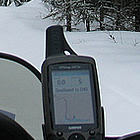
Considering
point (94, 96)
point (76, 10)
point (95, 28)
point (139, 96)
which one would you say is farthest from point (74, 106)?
point (95, 28)

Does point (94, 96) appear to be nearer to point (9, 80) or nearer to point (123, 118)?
point (9, 80)

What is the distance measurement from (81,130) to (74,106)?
87 mm

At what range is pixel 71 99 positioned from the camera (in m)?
1.21

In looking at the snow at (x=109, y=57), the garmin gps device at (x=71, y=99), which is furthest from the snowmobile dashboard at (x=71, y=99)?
the snow at (x=109, y=57)

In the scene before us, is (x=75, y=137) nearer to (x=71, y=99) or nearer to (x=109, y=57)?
(x=71, y=99)

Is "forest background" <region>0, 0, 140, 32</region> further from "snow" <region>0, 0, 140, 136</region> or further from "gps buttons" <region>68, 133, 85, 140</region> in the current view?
"gps buttons" <region>68, 133, 85, 140</region>

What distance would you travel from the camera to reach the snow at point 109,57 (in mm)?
3359

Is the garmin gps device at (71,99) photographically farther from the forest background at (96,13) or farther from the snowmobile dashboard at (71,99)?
the forest background at (96,13)

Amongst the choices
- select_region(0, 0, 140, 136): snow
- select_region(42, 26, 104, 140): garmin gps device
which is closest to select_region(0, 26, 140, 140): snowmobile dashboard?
select_region(42, 26, 104, 140): garmin gps device

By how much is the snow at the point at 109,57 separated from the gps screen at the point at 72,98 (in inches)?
66.6

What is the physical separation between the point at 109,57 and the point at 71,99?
5017 mm

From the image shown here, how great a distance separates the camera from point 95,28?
13.1 metres

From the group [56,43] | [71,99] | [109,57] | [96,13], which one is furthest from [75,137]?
[96,13]

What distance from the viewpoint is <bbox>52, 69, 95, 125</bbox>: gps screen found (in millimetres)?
1201
